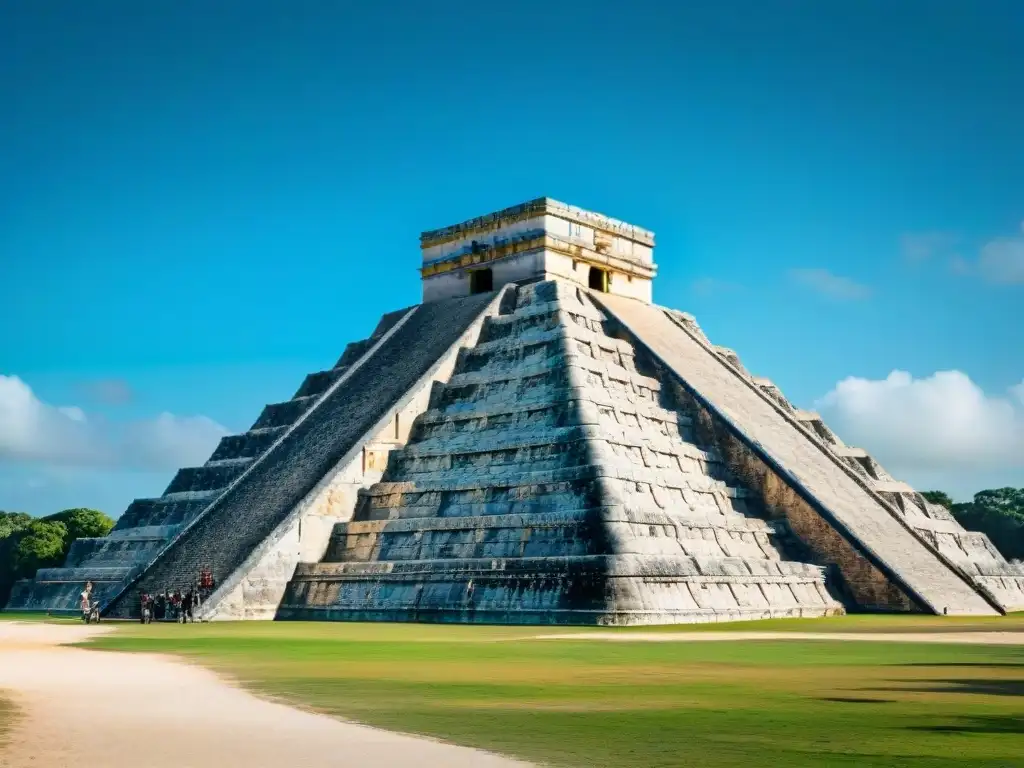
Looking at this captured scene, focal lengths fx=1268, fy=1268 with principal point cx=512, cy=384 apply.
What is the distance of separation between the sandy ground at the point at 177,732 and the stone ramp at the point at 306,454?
13.5m

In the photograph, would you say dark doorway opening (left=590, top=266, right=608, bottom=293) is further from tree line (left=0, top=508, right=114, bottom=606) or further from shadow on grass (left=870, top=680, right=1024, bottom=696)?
shadow on grass (left=870, top=680, right=1024, bottom=696)

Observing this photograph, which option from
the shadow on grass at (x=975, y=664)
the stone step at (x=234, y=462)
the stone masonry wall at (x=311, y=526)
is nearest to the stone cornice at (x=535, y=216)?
the stone masonry wall at (x=311, y=526)

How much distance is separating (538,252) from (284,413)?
744cm

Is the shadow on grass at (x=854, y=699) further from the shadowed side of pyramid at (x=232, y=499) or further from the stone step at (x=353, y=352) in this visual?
the stone step at (x=353, y=352)

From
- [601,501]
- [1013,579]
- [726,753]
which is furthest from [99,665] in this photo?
[1013,579]

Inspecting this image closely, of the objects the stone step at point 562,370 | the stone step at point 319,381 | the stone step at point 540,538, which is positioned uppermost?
the stone step at point 319,381

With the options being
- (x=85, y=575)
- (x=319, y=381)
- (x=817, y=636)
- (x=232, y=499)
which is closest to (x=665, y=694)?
(x=817, y=636)

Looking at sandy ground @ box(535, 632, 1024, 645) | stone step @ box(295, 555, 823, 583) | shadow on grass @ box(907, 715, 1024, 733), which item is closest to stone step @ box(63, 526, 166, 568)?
stone step @ box(295, 555, 823, 583)

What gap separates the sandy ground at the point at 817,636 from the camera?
52.7 feet

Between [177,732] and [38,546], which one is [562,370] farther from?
[38,546]

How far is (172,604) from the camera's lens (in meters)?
23.7

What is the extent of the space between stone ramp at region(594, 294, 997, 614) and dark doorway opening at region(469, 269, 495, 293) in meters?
3.10

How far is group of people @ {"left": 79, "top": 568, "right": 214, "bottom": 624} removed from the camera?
22906mm

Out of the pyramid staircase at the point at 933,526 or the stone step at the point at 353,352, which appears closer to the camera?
the pyramid staircase at the point at 933,526
